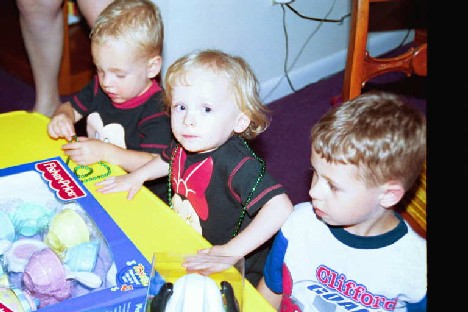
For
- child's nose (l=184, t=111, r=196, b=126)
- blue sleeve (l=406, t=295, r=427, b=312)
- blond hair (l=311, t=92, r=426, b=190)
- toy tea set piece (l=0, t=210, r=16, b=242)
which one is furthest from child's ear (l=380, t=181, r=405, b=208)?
toy tea set piece (l=0, t=210, r=16, b=242)

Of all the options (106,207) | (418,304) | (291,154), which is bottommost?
(291,154)

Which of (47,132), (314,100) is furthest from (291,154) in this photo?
(47,132)

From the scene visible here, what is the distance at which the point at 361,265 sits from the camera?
0.90m

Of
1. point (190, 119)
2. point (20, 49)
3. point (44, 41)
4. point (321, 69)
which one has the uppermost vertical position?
point (190, 119)

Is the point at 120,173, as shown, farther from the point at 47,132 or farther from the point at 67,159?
the point at 47,132

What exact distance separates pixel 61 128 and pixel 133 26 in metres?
0.30

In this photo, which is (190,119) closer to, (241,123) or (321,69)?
(241,123)

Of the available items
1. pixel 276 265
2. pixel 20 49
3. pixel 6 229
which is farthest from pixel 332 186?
pixel 20 49

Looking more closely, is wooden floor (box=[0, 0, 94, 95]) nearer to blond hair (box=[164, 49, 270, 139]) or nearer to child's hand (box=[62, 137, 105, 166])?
child's hand (box=[62, 137, 105, 166])

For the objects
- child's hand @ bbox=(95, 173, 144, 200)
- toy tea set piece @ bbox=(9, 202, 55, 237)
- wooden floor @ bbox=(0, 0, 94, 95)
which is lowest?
wooden floor @ bbox=(0, 0, 94, 95)

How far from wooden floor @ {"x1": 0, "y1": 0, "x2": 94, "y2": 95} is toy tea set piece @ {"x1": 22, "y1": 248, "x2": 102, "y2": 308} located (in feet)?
6.01

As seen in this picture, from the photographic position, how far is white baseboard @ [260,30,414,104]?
259 centimetres

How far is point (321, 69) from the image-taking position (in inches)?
110

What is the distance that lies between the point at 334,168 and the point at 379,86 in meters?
1.92
